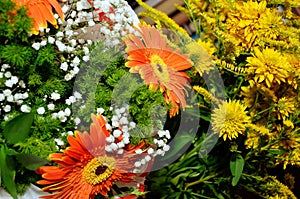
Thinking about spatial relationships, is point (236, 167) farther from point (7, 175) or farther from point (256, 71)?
point (7, 175)

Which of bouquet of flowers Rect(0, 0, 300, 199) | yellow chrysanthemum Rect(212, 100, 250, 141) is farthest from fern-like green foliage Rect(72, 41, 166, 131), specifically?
yellow chrysanthemum Rect(212, 100, 250, 141)

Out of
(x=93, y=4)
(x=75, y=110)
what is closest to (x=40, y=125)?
(x=75, y=110)

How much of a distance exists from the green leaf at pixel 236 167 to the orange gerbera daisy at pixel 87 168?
6.7 inches

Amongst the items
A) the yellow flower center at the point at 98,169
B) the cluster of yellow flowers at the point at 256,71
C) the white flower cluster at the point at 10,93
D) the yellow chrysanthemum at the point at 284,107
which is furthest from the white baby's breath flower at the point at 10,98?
the yellow chrysanthemum at the point at 284,107

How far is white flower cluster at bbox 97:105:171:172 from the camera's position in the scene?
1.84ft

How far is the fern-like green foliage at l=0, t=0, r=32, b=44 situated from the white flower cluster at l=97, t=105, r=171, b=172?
0.12 m

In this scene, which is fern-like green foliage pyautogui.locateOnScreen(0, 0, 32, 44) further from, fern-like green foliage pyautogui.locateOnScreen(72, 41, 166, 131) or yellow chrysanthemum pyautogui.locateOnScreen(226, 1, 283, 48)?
yellow chrysanthemum pyautogui.locateOnScreen(226, 1, 283, 48)

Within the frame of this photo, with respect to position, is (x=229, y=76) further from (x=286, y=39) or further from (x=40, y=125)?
(x=40, y=125)

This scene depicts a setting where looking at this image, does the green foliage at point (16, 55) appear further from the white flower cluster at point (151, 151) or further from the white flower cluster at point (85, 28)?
the white flower cluster at point (151, 151)

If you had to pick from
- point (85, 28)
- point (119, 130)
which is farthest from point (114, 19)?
point (119, 130)

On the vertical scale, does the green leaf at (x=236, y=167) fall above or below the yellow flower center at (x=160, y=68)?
below

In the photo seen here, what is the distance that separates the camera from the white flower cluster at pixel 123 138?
560 mm

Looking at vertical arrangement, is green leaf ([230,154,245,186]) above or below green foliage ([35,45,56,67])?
below

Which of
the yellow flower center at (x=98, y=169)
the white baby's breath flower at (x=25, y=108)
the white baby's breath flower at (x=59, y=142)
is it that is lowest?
the yellow flower center at (x=98, y=169)
